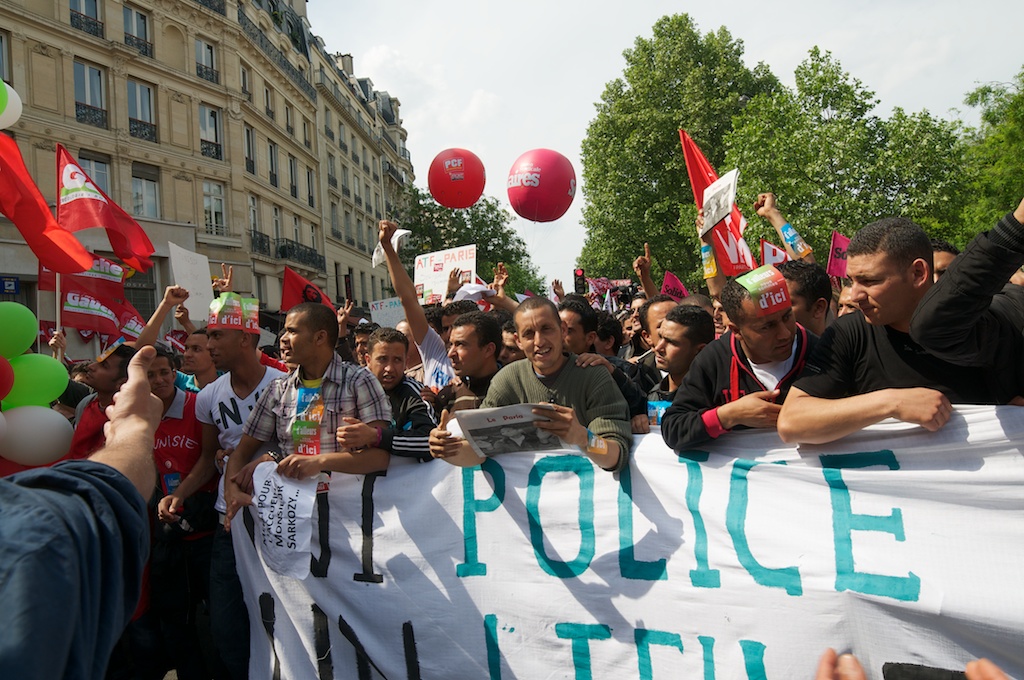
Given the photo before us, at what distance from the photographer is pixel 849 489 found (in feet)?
8.49

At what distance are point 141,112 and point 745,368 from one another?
2594 centimetres

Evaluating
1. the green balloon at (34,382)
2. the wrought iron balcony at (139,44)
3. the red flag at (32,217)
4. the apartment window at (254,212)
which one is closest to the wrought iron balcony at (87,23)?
the wrought iron balcony at (139,44)

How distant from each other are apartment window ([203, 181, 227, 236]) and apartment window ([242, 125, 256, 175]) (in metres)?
2.68

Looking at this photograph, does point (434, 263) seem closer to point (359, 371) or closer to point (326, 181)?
point (359, 371)

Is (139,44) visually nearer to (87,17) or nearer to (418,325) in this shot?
(87,17)

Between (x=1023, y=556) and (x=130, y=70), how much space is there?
27.0 m

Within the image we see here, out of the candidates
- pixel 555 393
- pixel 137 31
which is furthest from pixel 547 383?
pixel 137 31

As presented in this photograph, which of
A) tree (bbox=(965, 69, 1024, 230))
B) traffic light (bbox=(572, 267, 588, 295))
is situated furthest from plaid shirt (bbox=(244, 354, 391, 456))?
tree (bbox=(965, 69, 1024, 230))

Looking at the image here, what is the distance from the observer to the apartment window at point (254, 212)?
1134 inches

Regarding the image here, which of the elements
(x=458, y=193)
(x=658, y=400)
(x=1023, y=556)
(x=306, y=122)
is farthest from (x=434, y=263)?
(x=306, y=122)

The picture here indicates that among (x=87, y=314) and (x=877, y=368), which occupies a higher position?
(x=87, y=314)

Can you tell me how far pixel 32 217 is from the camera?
15.5 ft

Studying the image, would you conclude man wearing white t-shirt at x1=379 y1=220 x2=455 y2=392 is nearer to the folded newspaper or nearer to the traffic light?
the folded newspaper

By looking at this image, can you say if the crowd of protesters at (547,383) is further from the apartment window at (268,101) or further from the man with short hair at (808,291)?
the apartment window at (268,101)
